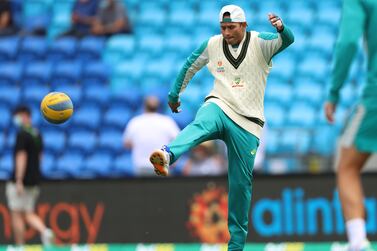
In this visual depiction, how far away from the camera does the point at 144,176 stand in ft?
49.3

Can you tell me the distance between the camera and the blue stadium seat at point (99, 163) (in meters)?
17.6

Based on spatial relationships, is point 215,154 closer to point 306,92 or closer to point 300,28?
point 306,92

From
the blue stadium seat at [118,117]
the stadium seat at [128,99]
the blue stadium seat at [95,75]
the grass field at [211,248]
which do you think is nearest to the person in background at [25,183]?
the grass field at [211,248]

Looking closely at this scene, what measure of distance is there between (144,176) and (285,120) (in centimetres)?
347

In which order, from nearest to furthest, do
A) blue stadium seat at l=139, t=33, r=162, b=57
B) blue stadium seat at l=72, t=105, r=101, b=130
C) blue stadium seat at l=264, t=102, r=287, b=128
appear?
blue stadium seat at l=264, t=102, r=287, b=128, blue stadium seat at l=72, t=105, r=101, b=130, blue stadium seat at l=139, t=33, r=162, b=57

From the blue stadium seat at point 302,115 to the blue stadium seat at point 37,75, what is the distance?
4.78 metres

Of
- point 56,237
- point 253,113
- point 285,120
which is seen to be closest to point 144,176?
point 56,237

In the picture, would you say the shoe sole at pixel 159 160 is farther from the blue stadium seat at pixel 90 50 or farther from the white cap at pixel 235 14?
the blue stadium seat at pixel 90 50

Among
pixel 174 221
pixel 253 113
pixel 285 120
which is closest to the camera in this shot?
pixel 253 113

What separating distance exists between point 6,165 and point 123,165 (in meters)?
2.19

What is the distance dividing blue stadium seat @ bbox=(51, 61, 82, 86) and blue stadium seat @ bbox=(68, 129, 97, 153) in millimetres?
1443

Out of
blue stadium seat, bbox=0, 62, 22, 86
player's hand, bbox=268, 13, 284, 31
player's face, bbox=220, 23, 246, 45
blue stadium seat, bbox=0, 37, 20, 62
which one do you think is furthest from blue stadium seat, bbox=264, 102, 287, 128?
player's hand, bbox=268, 13, 284, 31

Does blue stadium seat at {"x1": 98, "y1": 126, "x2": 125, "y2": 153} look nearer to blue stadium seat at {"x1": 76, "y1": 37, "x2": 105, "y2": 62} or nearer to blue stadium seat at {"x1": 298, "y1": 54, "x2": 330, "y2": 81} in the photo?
blue stadium seat at {"x1": 76, "y1": 37, "x2": 105, "y2": 62}

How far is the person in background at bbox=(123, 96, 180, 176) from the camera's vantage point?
50.9 feet
